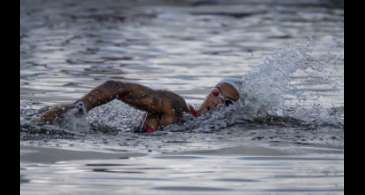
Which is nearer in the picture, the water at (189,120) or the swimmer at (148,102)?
the water at (189,120)

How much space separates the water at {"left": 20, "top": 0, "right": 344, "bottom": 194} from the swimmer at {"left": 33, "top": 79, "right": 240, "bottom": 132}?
4.6 inches

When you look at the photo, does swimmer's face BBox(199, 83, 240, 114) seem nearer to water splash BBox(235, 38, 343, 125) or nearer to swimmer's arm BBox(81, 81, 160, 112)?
water splash BBox(235, 38, 343, 125)

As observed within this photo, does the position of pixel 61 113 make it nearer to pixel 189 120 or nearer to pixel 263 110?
pixel 189 120

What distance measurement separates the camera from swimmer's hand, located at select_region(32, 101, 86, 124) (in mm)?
10555

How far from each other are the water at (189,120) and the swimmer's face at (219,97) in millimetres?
111

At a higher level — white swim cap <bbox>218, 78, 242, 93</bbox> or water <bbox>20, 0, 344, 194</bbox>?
white swim cap <bbox>218, 78, 242, 93</bbox>

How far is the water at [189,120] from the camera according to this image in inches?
346

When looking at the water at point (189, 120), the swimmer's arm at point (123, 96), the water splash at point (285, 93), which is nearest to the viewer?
the water at point (189, 120)

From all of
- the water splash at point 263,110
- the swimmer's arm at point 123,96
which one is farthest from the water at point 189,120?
the swimmer's arm at point 123,96

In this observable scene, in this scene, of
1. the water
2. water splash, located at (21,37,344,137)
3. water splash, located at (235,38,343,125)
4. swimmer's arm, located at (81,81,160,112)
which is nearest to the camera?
the water

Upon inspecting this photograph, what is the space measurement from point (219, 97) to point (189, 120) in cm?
42

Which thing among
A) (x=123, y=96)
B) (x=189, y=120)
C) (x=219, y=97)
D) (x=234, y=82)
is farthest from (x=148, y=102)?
(x=234, y=82)

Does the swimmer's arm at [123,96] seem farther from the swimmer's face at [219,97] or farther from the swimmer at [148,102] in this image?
the swimmer's face at [219,97]

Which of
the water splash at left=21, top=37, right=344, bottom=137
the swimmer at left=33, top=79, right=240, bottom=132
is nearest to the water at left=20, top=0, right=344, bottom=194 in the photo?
the water splash at left=21, top=37, right=344, bottom=137
